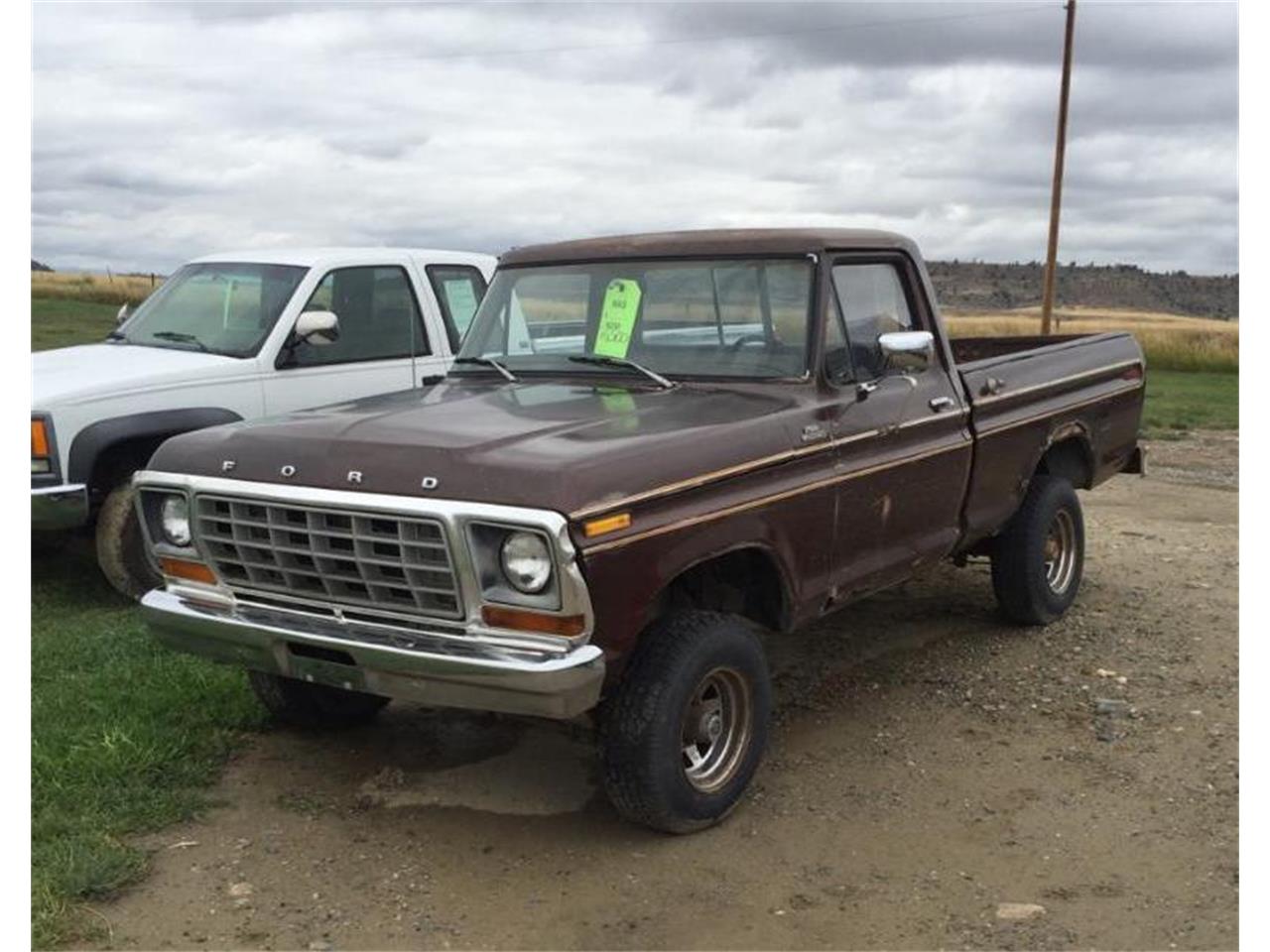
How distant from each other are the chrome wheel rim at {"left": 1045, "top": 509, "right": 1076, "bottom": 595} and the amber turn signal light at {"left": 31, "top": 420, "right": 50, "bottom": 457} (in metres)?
5.28

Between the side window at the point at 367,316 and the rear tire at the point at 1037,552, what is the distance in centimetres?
378

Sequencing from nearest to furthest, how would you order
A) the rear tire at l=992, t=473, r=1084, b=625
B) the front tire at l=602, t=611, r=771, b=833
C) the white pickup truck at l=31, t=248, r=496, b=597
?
1. the front tire at l=602, t=611, r=771, b=833
2. the rear tire at l=992, t=473, r=1084, b=625
3. the white pickup truck at l=31, t=248, r=496, b=597

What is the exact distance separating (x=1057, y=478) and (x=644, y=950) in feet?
13.5

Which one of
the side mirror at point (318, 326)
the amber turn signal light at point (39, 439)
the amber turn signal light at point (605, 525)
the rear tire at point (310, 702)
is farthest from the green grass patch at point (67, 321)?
the amber turn signal light at point (605, 525)

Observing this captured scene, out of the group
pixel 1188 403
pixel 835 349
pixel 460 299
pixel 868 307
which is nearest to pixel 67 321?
pixel 1188 403

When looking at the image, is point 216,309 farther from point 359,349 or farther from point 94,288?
point 94,288

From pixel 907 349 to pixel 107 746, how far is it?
3.41 metres

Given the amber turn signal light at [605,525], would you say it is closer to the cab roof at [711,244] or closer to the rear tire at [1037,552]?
the cab roof at [711,244]

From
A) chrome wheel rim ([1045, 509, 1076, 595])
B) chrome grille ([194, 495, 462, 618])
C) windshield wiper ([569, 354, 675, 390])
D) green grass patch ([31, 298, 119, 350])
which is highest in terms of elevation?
green grass patch ([31, 298, 119, 350])

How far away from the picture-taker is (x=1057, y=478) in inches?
281

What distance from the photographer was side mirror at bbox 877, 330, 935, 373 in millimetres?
5230

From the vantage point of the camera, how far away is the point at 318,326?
7699 mm

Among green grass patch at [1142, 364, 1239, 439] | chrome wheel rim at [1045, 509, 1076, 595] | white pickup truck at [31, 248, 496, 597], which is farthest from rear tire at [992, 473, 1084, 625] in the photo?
green grass patch at [1142, 364, 1239, 439]

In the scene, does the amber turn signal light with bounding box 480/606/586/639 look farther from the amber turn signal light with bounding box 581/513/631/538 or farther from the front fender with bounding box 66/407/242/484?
the front fender with bounding box 66/407/242/484
